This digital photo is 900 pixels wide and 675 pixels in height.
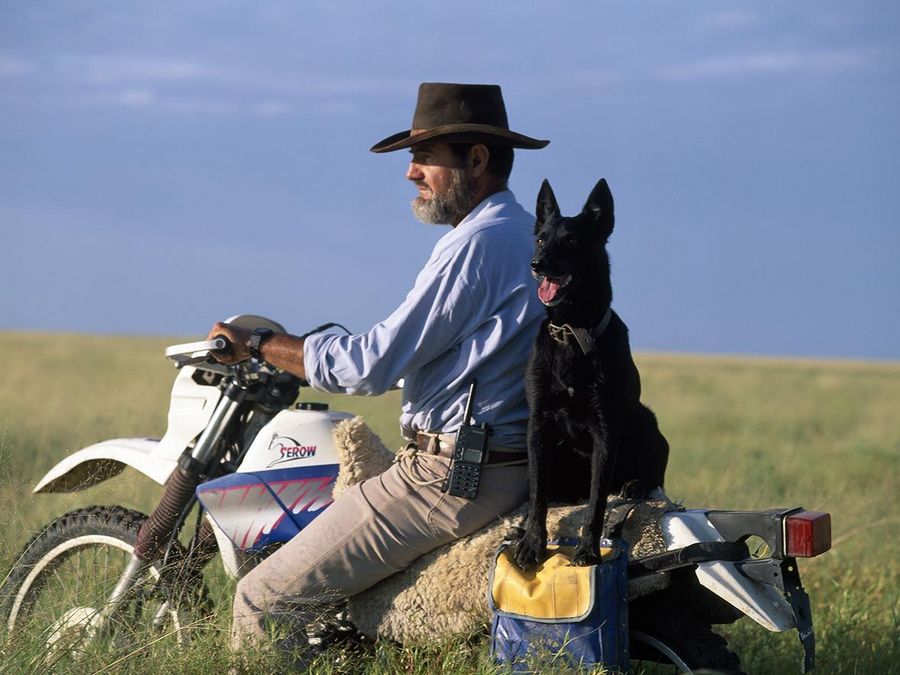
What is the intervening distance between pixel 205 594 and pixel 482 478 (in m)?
1.29

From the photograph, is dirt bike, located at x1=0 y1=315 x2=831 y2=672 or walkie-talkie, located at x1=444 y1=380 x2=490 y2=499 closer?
dirt bike, located at x1=0 y1=315 x2=831 y2=672

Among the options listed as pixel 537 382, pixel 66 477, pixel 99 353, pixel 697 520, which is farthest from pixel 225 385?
pixel 99 353

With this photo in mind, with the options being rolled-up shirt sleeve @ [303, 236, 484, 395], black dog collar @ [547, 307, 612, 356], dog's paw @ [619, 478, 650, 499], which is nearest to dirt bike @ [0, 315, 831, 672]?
dog's paw @ [619, 478, 650, 499]

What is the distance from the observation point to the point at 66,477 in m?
4.91

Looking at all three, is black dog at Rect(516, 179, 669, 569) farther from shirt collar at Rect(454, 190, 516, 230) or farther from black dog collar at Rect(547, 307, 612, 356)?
shirt collar at Rect(454, 190, 516, 230)

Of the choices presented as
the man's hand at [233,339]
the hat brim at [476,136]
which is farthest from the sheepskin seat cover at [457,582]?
the hat brim at [476,136]

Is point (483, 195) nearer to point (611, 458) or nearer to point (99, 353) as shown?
point (611, 458)

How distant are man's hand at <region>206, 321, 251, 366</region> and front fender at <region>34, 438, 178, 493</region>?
1.97 ft

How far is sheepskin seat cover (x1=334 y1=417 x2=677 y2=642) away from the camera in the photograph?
3.70 metres

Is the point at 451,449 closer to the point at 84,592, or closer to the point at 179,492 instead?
the point at 179,492

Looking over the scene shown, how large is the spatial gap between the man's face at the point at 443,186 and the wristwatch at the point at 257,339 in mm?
690

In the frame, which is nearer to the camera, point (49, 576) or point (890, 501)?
point (49, 576)

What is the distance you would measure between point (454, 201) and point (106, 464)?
1.88 m

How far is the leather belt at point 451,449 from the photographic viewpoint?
3855mm
